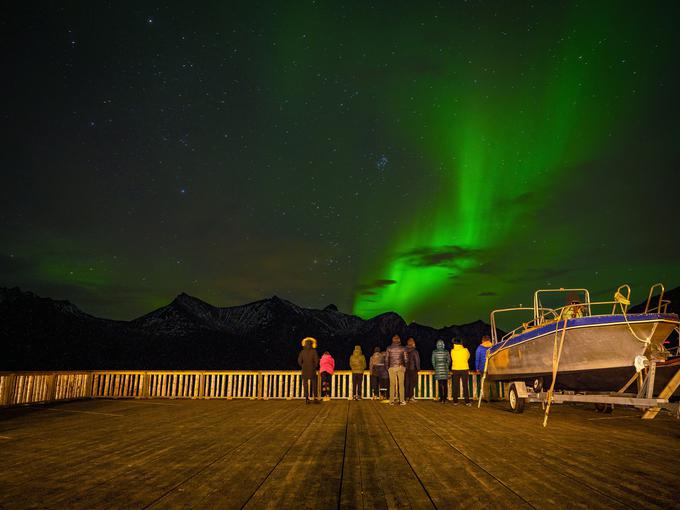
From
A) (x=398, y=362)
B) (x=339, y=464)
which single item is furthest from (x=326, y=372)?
(x=339, y=464)

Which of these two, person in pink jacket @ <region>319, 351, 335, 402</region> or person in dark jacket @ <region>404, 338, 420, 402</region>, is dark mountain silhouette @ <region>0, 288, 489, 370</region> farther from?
person in dark jacket @ <region>404, 338, 420, 402</region>

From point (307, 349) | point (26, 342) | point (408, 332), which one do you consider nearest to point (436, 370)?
point (307, 349)

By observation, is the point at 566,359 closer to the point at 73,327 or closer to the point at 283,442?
the point at 283,442

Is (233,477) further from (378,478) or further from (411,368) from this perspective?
(411,368)

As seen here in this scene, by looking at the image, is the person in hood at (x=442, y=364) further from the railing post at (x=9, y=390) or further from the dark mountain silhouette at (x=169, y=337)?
the dark mountain silhouette at (x=169, y=337)

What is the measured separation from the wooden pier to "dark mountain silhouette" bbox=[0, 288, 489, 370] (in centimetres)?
9719

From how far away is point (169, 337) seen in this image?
511 ft

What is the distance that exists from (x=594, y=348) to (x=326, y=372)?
9077 mm

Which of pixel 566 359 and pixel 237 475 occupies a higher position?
pixel 566 359

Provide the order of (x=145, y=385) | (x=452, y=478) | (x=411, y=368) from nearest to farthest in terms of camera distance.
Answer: (x=452, y=478) → (x=411, y=368) → (x=145, y=385)

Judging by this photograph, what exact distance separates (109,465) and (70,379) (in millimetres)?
12550

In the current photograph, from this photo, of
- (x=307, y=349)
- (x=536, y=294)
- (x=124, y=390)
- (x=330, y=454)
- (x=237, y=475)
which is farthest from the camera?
(x=124, y=390)

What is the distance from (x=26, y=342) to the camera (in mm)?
96875

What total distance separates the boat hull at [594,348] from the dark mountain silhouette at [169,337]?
99.3 meters
